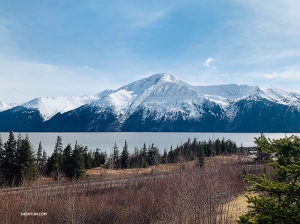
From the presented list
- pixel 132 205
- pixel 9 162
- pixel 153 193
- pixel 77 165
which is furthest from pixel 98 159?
pixel 132 205

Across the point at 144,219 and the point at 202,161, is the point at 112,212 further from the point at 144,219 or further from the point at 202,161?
the point at 202,161

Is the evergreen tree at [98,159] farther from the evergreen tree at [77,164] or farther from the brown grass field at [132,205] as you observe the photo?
the brown grass field at [132,205]

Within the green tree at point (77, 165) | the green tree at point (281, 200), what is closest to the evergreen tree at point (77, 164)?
the green tree at point (77, 165)

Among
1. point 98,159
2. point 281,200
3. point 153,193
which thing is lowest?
point 98,159

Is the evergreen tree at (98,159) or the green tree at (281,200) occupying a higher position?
the green tree at (281,200)

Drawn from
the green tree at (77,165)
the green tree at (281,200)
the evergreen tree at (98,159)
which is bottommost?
the evergreen tree at (98,159)

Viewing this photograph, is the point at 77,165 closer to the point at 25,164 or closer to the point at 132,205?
the point at 25,164

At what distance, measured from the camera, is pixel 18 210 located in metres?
20.8

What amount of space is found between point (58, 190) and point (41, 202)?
5.35 meters

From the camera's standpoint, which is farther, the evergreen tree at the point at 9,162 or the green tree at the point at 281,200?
the evergreen tree at the point at 9,162

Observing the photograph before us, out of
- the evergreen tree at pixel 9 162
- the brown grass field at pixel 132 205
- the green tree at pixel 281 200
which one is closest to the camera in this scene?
the green tree at pixel 281 200

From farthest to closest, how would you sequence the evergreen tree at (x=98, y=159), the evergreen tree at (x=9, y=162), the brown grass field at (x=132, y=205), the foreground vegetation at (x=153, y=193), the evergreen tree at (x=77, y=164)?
1. the evergreen tree at (x=98, y=159)
2. the evergreen tree at (x=77, y=164)
3. the evergreen tree at (x=9, y=162)
4. the brown grass field at (x=132, y=205)
5. the foreground vegetation at (x=153, y=193)

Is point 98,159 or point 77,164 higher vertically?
point 77,164

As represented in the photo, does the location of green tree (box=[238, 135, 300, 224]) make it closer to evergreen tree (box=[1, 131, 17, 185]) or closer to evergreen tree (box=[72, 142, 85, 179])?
evergreen tree (box=[72, 142, 85, 179])
